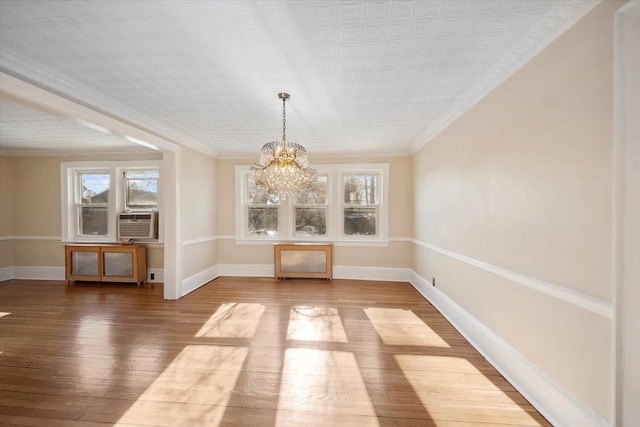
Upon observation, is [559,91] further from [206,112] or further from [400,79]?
[206,112]

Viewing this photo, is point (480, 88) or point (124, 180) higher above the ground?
point (480, 88)

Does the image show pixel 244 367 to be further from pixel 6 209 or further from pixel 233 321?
pixel 6 209

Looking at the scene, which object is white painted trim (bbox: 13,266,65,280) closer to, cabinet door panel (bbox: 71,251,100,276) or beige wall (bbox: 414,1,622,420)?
cabinet door panel (bbox: 71,251,100,276)

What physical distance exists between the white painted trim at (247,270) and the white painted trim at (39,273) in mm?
2990

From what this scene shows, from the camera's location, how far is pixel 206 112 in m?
2.96

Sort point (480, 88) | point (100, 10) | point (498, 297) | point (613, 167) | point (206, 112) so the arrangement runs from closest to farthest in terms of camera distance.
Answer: point (613, 167) < point (100, 10) < point (498, 297) < point (480, 88) < point (206, 112)

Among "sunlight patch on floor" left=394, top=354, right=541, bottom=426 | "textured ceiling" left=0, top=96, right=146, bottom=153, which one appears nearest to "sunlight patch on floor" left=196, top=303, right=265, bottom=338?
"sunlight patch on floor" left=394, top=354, right=541, bottom=426

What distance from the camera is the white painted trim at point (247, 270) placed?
16.9ft

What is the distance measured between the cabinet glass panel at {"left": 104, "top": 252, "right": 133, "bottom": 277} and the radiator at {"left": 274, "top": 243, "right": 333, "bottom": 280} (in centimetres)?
261

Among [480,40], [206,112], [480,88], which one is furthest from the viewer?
[206,112]

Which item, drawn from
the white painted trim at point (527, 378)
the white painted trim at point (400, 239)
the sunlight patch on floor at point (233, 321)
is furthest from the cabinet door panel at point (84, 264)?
the white painted trim at point (527, 378)

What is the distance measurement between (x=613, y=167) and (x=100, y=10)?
2842 mm

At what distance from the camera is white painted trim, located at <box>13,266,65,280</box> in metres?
4.91

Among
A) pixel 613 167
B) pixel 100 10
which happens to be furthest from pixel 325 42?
pixel 613 167
